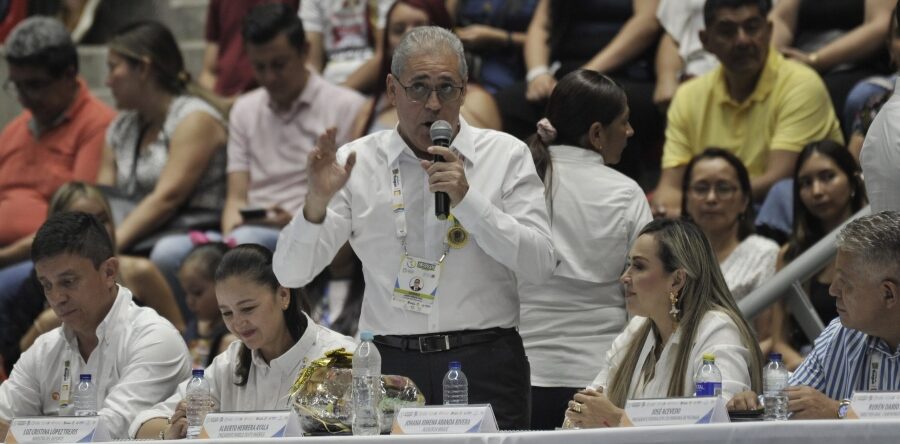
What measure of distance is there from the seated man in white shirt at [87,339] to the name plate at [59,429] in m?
0.90

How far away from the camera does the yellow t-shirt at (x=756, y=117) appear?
595 centimetres

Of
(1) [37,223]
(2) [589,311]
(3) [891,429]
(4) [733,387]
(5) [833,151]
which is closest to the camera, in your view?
(3) [891,429]

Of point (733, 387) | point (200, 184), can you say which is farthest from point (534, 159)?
point (200, 184)

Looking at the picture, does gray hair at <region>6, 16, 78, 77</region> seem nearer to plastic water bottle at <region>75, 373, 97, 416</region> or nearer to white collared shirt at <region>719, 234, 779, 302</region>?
plastic water bottle at <region>75, 373, 97, 416</region>

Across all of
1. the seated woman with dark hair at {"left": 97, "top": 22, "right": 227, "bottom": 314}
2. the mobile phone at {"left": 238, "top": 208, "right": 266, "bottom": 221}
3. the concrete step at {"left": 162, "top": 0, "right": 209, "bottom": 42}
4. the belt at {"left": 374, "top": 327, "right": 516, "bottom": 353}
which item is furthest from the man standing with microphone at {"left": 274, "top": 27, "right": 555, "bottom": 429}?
the concrete step at {"left": 162, "top": 0, "right": 209, "bottom": 42}

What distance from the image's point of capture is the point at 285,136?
6.93 metres

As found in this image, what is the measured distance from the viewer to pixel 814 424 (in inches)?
A: 122

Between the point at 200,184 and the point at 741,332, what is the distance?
3632 mm

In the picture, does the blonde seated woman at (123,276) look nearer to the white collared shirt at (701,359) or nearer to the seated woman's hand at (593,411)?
the white collared shirt at (701,359)

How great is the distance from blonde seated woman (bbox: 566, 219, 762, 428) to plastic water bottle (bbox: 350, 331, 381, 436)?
A: 0.68 meters

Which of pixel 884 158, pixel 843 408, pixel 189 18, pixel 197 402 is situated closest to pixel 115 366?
pixel 197 402

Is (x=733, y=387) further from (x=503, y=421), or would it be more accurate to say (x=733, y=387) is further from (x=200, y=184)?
(x=200, y=184)

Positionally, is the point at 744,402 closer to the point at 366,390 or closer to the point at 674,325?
the point at 674,325

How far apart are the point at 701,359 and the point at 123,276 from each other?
3282mm
